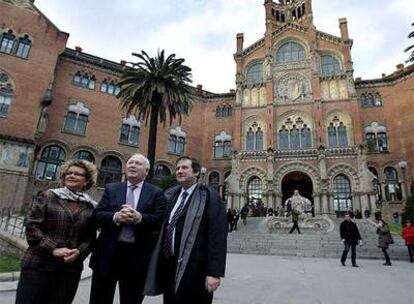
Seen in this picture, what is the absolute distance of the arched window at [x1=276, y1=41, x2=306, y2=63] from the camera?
3617cm

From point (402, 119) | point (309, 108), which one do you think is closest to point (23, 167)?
point (309, 108)

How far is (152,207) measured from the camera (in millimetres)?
3561

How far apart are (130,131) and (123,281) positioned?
30.9 metres

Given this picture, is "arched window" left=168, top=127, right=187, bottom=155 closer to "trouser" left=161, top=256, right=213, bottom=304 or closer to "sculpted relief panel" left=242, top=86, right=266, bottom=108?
"sculpted relief panel" left=242, top=86, right=266, bottom=108

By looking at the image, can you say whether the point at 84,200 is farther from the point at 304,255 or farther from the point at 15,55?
the point at 15,55

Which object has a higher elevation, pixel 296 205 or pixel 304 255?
pixel 296 205

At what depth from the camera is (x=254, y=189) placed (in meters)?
31.8

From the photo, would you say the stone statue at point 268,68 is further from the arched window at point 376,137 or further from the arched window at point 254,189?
the arched window at point 376,137

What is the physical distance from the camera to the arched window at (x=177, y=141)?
34781mm

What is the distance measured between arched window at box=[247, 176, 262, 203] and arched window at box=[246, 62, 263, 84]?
12.5 m

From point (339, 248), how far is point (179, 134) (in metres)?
24.0


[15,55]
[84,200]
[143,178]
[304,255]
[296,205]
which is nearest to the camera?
[84,200]

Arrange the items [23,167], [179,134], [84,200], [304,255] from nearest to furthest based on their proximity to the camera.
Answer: [84,200], [304,255], [23,167], [179,134]

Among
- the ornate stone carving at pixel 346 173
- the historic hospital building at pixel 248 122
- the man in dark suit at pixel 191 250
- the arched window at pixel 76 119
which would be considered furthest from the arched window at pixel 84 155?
the man in dark suit at pixel 191 250
